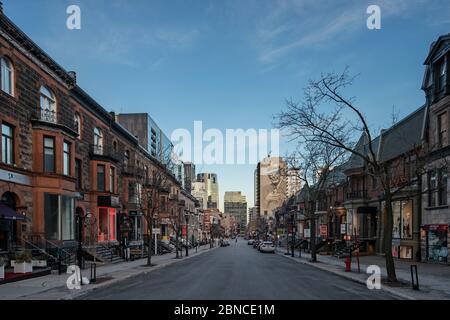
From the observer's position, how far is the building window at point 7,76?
965 inches

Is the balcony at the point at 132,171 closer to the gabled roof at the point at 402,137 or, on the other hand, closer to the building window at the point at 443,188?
the gabled roof at the point at 402,137

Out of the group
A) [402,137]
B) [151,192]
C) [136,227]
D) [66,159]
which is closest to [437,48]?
[402,137]

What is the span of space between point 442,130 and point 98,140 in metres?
28.3

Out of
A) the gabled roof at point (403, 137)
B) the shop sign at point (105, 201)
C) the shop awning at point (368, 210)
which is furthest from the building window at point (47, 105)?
the shop awning at point (368, 210)

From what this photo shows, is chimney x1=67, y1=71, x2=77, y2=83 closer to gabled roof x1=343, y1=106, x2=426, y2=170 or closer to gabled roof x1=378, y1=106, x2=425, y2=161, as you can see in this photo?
gabled roof x1=343, y1=106, x2=426, y2=170

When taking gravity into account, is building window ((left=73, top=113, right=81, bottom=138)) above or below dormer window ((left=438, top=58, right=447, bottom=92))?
below

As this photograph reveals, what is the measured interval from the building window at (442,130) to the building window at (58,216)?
1016 inches

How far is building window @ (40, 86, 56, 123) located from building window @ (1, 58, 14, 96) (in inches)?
121

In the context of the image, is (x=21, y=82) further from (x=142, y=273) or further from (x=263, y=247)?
(x=263, y=247)

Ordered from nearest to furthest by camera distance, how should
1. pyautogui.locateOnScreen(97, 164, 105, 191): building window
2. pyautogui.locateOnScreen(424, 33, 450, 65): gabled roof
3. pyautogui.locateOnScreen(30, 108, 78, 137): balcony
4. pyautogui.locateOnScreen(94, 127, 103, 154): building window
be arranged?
1. pyautogui.locateOnScreen(30, 108, 78, 137): balcony
2. pyautogui.locateOnScreen(424, 33, 450, 65): gabled roof
3. pyautogui.locateOnScreen(97, 164, 105, 191): building window
4. pyautogui.locateOnScreen(94, 127, 103, 154): building window

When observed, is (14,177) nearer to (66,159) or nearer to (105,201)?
(66,159)

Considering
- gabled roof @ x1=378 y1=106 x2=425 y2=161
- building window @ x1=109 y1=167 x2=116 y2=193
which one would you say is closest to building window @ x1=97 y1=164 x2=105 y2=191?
building window @ x1=109 y1=167 x2=116 y2=193

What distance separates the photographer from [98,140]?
136 ft

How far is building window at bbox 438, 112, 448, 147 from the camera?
104 feet
